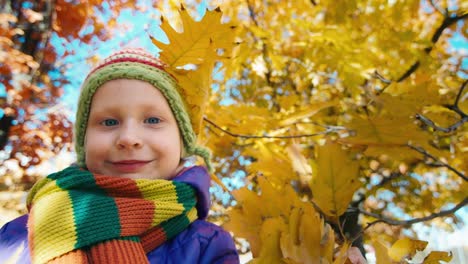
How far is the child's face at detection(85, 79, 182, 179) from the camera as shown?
76 cm

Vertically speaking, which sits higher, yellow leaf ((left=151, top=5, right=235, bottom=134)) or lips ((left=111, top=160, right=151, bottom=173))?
yellow leaf ((left=151, top=5, right=235, bottom=134))

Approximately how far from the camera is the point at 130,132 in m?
0.75

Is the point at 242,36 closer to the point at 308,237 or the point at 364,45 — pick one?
the point at 364,45

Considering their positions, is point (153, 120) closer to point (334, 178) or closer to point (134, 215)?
point (134, 215)

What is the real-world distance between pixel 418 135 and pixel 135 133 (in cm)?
58

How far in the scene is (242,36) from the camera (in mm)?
1764

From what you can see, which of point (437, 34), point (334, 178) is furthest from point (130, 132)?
point (437, 34)

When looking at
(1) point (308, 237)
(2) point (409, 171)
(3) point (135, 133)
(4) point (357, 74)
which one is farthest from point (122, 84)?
(2) point (409, 171)

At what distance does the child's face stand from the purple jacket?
0.08 metres

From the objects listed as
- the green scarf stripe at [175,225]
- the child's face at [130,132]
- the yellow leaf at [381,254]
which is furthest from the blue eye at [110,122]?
the yellow leaf at [381,254]

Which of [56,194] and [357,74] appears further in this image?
[357,74]

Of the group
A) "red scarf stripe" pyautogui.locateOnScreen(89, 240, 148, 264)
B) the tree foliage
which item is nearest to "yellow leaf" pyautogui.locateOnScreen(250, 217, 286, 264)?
the tree foliage

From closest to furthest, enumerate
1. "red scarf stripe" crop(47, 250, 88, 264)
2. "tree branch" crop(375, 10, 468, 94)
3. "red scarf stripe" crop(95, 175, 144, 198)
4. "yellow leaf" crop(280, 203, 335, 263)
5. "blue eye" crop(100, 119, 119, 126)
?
1. "yellow leaf" crop(280, 203, 335, 263)
2. "red scarf stripe" crop(47, 250, 88, 264)
3. "red scarf stripe" crop(95, 175, 144, 198)
4. "blue eye" crop(100, 119, 119, 126)
5. "tree branch" crop(375, 10, 468, 94)

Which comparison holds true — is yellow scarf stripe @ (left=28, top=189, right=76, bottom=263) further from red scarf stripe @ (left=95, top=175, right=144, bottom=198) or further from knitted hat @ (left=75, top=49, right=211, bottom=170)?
knitted hat @ (left=75, top=49, right=211, bottom=170)
